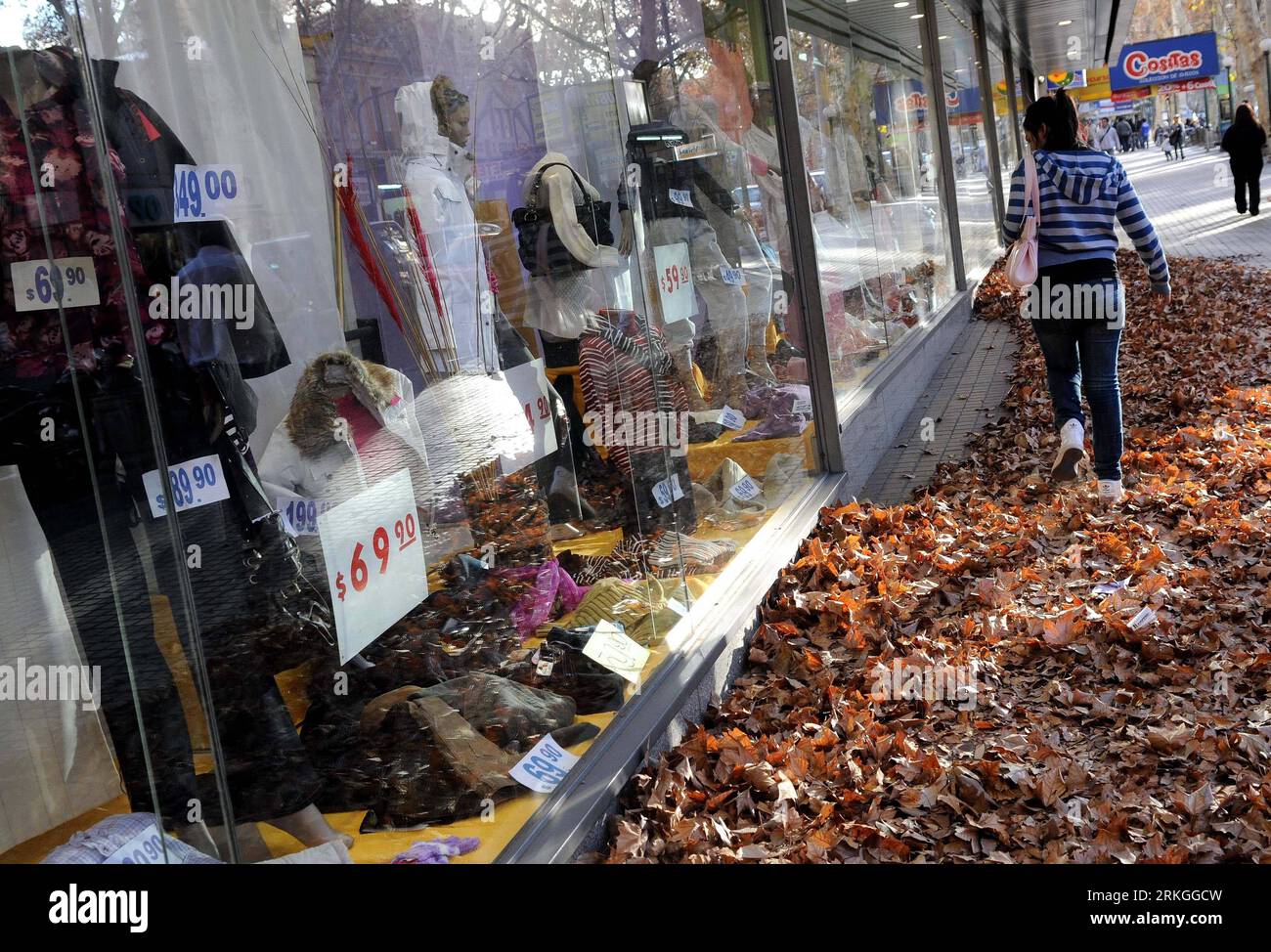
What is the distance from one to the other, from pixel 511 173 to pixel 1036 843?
2.82 m

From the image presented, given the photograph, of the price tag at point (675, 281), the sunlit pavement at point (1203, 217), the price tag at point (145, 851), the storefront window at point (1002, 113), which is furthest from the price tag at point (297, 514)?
the storefront window at point (1002, 113)

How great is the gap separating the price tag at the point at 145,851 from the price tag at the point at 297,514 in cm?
80

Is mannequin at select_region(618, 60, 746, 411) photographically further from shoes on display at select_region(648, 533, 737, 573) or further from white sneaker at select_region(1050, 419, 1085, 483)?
white sneaker at select_region(1050, 419, 1085, 483)

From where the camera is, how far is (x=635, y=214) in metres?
5.06

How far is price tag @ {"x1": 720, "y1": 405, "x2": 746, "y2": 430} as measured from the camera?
18.9ft

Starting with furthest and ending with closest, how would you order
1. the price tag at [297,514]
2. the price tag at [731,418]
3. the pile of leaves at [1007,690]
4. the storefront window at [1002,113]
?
the storefront window at [1002,113] < the price tag at [731,418] < the pile of leaves at [1007,690] < the price tag at [297,514]

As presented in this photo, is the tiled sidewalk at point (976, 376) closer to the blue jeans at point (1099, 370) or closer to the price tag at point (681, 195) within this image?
the blue jeans at point (1099, 370)

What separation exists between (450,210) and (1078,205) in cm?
339

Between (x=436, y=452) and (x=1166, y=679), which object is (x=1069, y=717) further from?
(x=436, y=452)

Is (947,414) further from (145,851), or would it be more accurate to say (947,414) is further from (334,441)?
(145,851)

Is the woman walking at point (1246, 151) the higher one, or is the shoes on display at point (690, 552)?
the woman walking at point (1246, 151)

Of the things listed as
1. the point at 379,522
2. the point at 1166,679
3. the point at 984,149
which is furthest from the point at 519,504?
the point at 984,149

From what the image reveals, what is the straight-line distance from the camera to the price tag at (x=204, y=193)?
2748mm

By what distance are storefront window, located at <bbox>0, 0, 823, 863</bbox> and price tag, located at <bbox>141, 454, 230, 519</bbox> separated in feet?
0.03
